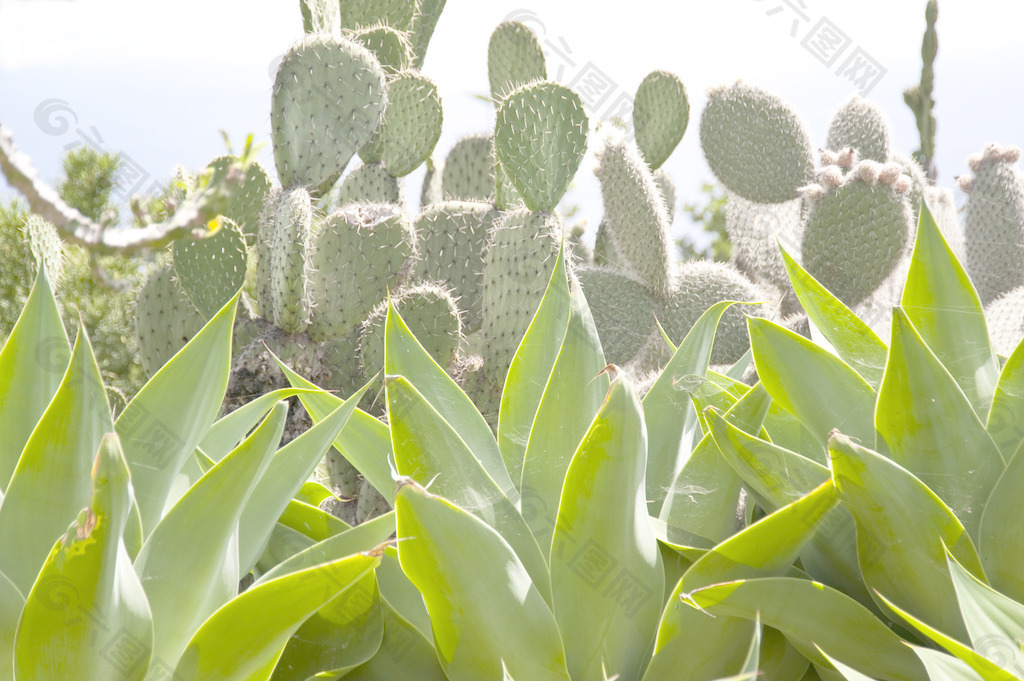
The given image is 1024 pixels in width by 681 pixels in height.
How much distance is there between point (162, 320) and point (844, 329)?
222 cm

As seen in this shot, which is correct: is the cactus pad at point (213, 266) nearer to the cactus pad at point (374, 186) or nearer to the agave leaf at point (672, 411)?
the cactus pad at point (374, 186)

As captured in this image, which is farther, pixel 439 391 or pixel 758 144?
pixel 758 144

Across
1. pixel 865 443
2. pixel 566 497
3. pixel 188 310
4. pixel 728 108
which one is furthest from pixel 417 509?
pixel 728 108

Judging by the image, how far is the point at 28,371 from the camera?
745 mm

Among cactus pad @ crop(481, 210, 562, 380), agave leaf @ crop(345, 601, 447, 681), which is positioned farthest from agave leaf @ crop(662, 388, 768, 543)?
cactus pad @ crop(481, 210, 562, 380)

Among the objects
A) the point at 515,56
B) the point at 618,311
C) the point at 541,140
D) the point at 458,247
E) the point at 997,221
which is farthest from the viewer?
the point at 515,56

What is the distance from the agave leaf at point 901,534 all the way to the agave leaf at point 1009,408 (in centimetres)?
12

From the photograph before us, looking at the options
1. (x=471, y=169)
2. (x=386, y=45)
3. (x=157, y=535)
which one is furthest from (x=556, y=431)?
(x=471, y=169)

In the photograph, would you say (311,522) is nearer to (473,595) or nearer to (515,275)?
(473,595)

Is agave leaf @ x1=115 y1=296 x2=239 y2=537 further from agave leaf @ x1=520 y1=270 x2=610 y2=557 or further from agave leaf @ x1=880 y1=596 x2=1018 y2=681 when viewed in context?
agave leaf @ x1=880 y1=596 x2=1018 y2=681

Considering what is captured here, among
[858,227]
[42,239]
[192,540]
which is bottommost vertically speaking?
[42,239]

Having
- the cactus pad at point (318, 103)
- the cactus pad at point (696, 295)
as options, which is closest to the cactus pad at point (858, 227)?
the cactus pad at point (696, 295)

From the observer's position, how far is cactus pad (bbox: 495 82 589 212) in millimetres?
1853

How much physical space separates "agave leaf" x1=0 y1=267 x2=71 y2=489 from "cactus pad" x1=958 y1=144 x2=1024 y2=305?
9.29ft
